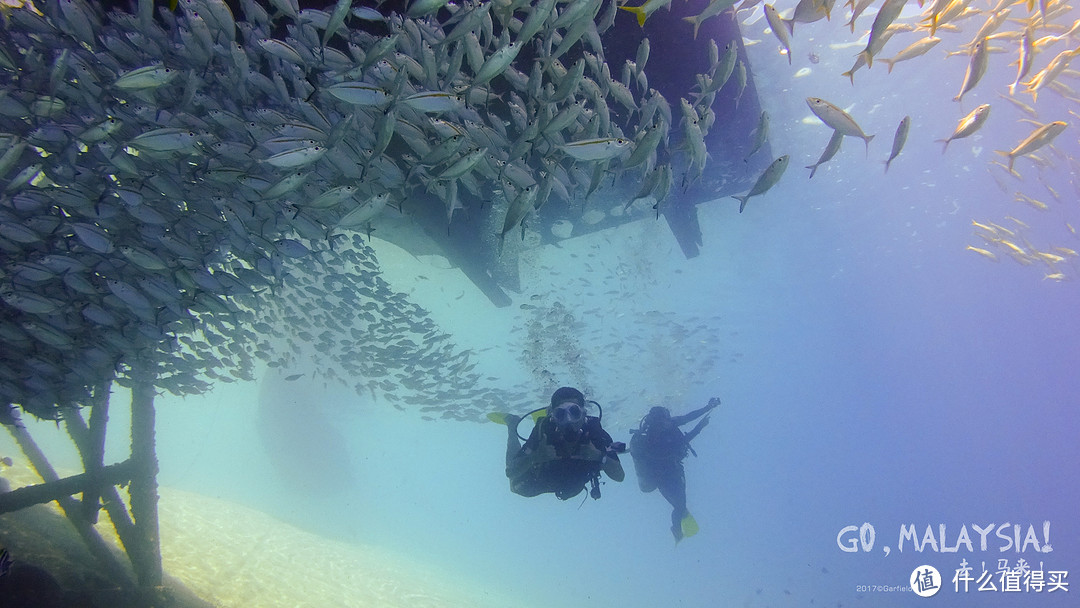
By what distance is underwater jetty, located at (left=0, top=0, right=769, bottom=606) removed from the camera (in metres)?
3.88

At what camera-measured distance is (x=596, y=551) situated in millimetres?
88562

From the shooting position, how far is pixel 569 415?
235 inches

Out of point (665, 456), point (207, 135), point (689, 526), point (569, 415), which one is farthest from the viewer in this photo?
point (665, 456)

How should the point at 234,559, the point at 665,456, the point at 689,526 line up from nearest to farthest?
the point at 689,526 → the point at 234,559 → the point at 665,456

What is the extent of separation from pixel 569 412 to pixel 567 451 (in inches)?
22.4

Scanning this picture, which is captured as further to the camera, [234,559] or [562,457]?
[234,559]

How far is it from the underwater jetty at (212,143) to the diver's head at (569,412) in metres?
2.63

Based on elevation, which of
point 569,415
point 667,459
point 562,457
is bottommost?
point 667,459

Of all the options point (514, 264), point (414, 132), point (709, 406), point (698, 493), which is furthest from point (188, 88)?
point (698, 493)

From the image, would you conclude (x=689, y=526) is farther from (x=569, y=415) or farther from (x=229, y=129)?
(x=229, y=129)

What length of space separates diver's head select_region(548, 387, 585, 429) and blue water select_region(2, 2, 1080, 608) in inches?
448

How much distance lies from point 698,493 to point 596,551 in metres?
39.2

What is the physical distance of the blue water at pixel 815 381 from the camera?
65.9 ft

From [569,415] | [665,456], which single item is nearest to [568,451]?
[569,415]
